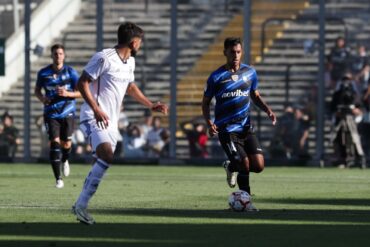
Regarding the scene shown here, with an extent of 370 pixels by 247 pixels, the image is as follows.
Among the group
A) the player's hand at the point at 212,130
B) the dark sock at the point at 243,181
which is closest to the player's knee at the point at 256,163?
the dark sock at the point at 243,181

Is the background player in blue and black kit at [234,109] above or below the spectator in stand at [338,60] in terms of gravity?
above

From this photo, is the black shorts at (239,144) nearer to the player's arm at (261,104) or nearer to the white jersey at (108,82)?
the player's arm at (261,104)

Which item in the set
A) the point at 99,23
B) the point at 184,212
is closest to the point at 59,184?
the point at 184,212

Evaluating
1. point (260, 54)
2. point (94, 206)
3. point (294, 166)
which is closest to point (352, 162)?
point (294, 166)

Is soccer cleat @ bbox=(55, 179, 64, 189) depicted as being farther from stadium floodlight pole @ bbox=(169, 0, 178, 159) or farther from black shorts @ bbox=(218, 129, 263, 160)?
stadium floodlight pole @ bbox=(169, 0, 178, 159)

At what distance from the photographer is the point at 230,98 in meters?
17.0

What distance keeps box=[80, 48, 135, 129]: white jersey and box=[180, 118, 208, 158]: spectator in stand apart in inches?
654

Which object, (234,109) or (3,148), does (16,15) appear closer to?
(3,148)

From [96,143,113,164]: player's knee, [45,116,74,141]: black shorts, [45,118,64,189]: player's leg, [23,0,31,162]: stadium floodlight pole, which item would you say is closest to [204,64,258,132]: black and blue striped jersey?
[96,143,113,164]: player's knee

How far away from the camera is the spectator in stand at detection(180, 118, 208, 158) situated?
31.3m

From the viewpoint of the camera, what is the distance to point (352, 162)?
30.1 meters

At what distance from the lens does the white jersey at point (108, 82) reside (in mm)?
14477
